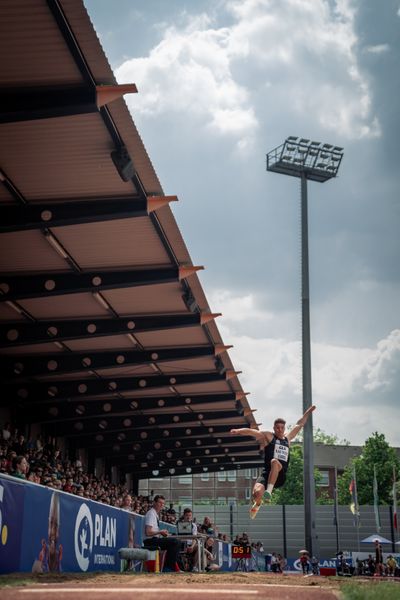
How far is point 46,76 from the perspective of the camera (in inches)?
474

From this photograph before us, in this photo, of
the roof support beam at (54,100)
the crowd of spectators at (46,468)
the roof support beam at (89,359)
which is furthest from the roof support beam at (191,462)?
the roof support beam at (54,100)

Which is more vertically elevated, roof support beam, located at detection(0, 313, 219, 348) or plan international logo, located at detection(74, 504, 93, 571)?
roof support beam, located at detection(0, 313, 219, 348)

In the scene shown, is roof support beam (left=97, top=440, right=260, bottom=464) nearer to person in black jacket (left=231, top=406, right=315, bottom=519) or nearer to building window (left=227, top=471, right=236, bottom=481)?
Answer: person in black jacket (left=231, top=406, right=315, bottom=519)

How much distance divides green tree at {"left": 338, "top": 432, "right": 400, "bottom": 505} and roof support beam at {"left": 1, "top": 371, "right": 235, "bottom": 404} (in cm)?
5838

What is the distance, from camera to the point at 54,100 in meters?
12.4

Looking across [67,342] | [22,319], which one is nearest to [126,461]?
[67,342]

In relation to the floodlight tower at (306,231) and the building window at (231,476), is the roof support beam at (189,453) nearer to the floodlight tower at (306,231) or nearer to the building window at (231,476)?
the floodlight tower at (306,231)

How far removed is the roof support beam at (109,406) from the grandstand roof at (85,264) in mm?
65

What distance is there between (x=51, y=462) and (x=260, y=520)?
34.9m

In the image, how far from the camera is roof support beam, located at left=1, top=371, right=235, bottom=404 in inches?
1172

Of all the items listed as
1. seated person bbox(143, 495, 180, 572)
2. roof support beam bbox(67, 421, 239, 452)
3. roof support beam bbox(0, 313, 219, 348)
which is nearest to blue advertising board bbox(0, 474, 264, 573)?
seated person bbox(143, 495, 180, 572)

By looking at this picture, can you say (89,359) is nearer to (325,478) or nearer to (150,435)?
(150,435)

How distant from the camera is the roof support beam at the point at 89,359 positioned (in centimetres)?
2664

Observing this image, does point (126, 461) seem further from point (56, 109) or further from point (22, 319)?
point (56, 109)
